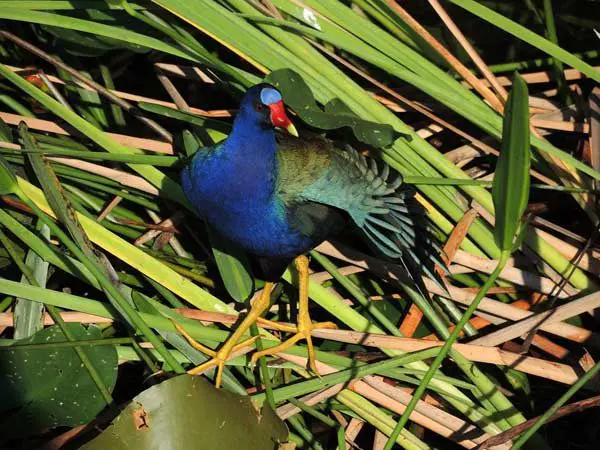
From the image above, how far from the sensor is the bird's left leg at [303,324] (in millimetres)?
2045

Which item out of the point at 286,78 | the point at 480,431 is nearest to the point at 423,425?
the point at 480,431

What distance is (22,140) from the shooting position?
214 cm

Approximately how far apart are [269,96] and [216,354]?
0.58 meters

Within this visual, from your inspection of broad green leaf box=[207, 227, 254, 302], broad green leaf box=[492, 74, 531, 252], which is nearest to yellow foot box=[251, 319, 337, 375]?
broad green leaf box=[207, 227, 254, 302]

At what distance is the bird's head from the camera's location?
194 cm

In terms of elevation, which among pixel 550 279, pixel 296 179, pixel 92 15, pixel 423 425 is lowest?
pixel 423 425

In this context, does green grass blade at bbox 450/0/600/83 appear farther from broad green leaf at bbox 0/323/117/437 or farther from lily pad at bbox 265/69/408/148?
broad green leaf at bbox 0/323/117/437

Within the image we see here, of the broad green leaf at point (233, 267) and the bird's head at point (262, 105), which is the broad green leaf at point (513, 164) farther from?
the broad green leaf at point (233, 267)

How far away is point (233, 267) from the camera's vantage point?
217 centimetres

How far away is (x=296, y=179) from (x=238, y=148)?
0.50 feet

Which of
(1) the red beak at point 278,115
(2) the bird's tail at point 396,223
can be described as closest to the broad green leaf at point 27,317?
(1) the red beak at point 278,115

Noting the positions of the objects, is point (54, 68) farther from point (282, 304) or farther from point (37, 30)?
point (282, 304)

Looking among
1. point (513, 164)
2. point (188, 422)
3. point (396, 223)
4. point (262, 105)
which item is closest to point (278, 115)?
point (262, 105)

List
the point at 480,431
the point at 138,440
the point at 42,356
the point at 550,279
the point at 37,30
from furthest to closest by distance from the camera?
the point at 37,30 < the point at 550,279 < the point at 480,431 < the point at 42,356 < the point at 138,440
